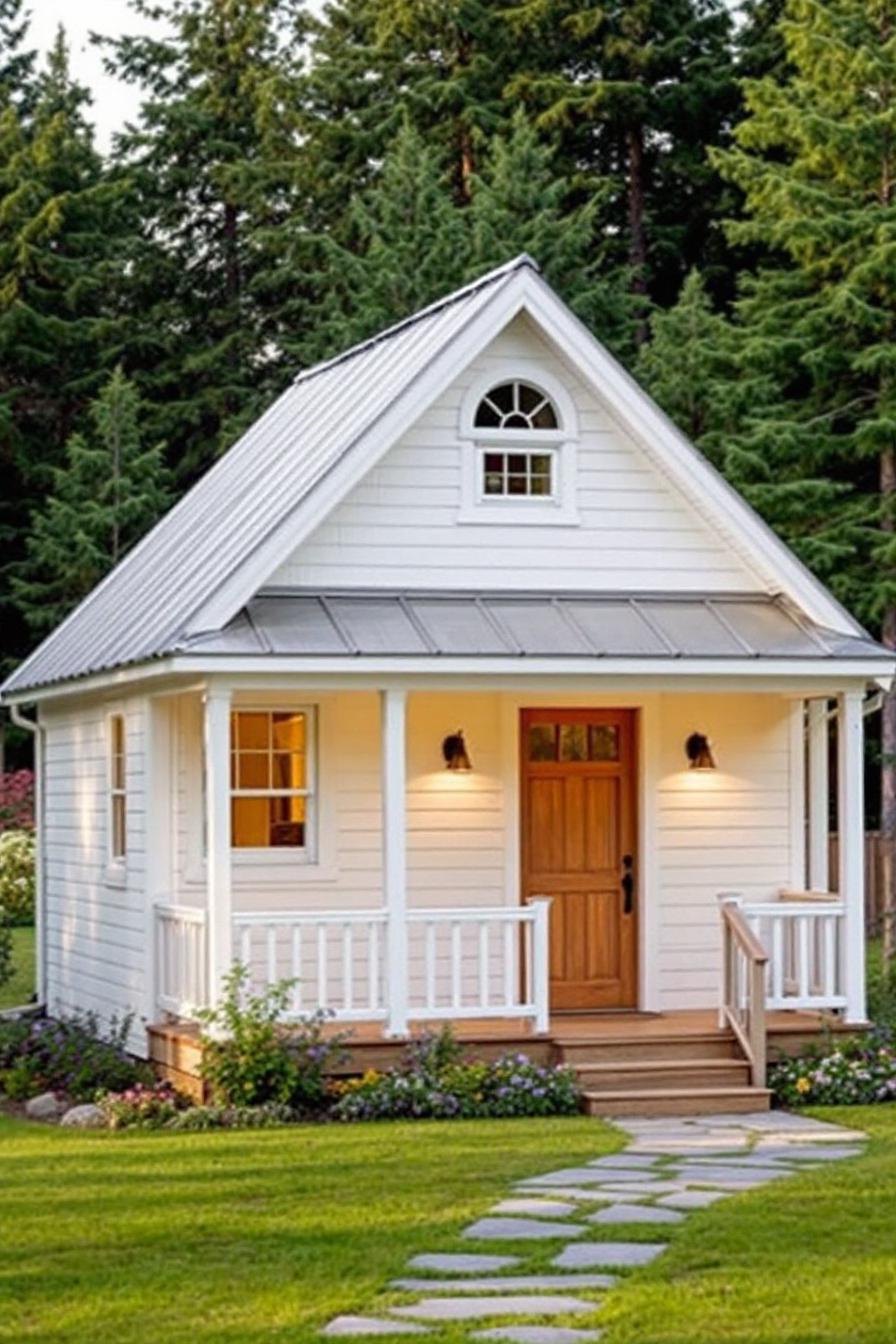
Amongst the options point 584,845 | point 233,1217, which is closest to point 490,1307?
point 233,1217

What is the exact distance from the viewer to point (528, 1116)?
612 inches

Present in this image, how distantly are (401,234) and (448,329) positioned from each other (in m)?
20.4

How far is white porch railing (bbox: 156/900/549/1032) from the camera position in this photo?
16078 mm

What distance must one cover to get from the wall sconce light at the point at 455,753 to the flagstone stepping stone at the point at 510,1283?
8.28 m

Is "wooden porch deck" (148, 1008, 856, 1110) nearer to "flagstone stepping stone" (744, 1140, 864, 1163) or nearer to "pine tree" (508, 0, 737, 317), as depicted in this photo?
"flagstone stepping stone" (744, 1140, 864, 1163)

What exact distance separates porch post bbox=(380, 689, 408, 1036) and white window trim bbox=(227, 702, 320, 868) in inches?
60.7

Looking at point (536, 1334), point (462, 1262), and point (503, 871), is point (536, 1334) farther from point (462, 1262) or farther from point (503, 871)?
point (503, 871)

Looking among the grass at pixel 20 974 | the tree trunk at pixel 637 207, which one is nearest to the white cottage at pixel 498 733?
the grass at pixel 20 974

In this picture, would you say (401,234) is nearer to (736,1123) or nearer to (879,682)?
(879,682)

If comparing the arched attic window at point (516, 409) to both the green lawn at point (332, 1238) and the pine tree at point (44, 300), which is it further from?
the pine tree at point (44, 300)

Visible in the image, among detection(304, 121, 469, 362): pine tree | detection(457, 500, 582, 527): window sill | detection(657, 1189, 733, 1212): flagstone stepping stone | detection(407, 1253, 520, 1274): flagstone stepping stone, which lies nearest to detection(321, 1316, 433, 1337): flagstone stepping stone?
detection(407, 1253, 520, 1274): flagstone stepping stone

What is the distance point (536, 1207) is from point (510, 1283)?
1.75 metres

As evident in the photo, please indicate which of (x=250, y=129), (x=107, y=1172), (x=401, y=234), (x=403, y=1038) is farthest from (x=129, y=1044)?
(x=250, y=129)

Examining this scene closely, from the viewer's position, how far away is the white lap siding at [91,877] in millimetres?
18328
